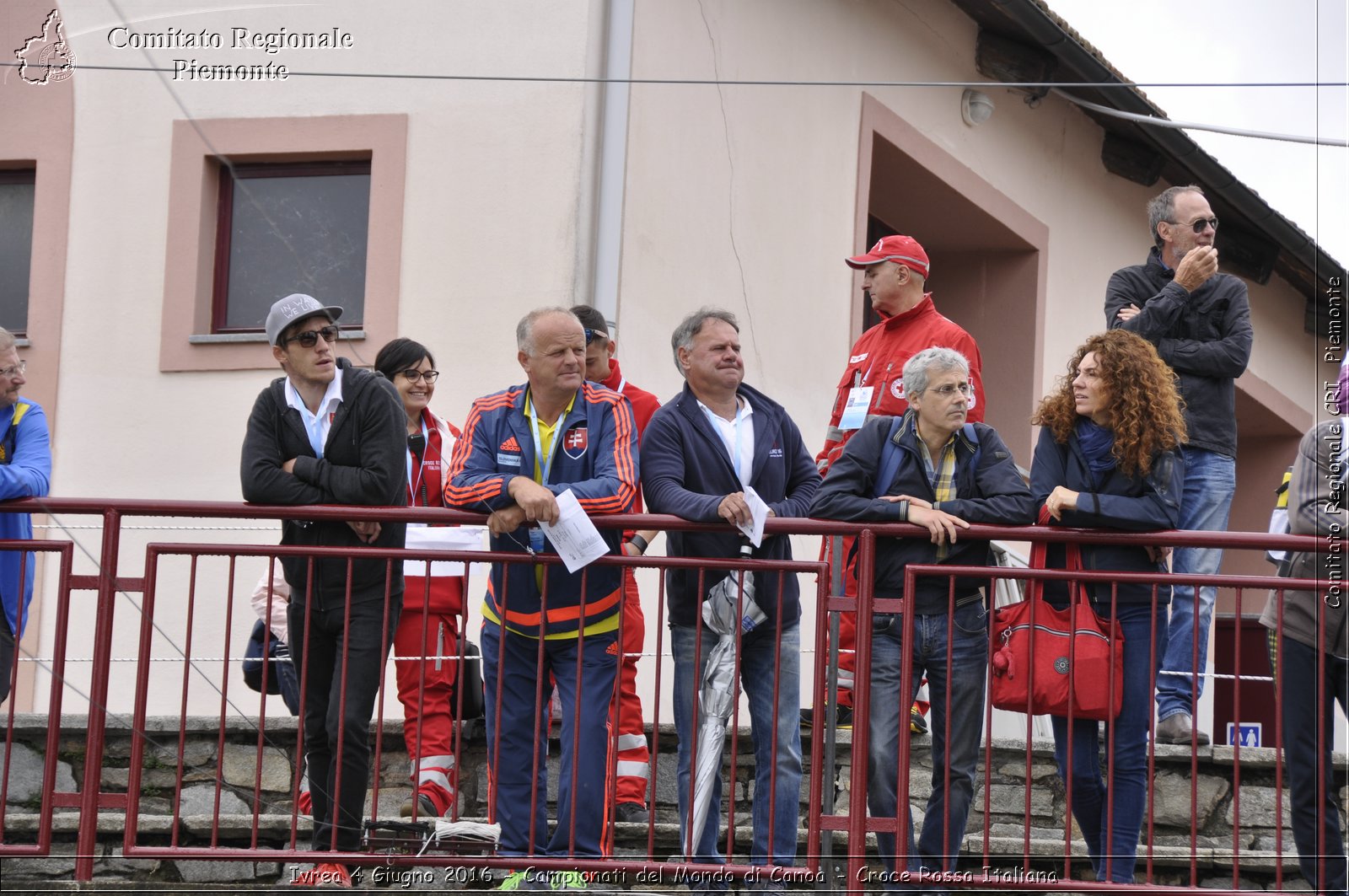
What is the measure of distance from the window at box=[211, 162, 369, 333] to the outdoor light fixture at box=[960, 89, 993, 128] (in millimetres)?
4938

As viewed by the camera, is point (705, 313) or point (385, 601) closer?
point (385, 601)

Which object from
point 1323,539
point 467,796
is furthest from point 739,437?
point 467,796

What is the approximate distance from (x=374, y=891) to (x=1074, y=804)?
2436mm

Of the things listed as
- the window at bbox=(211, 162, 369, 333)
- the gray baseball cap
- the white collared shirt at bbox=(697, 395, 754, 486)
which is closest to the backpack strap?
the white collared shirt at bbox=(697, 395, 754, 486)

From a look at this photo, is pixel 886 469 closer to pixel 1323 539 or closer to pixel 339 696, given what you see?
pixel 1323 539

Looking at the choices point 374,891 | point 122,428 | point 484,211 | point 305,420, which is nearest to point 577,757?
point 374,891

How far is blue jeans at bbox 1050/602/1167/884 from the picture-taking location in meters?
6.46

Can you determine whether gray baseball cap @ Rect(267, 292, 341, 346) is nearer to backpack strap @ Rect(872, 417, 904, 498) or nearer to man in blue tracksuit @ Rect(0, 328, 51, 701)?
man in blue tracksuit @ Rect(0, 328, 51, 701)

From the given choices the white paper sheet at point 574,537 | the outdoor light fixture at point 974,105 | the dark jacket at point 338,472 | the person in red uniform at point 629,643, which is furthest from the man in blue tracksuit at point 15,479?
the outdoor light fixture at point 974,105

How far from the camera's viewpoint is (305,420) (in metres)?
7.00

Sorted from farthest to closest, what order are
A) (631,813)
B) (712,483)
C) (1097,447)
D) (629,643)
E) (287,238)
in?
(287,238), (629,643), (631,813), (712,483), (1097,447)

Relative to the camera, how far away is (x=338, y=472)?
22.2ft

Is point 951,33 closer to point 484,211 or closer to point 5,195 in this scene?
point 484,211

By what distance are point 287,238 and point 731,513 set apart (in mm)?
5127
